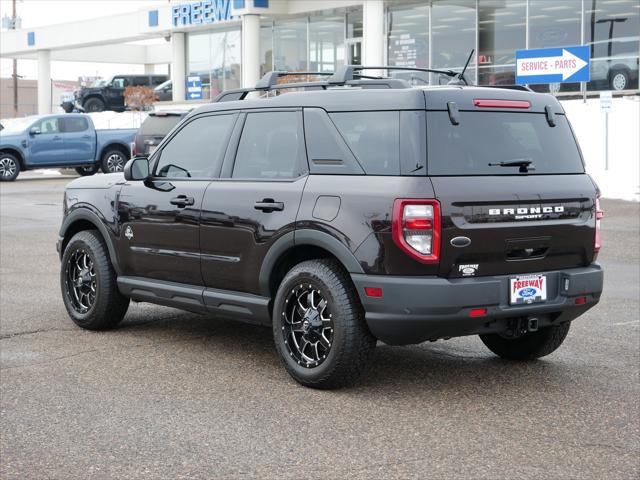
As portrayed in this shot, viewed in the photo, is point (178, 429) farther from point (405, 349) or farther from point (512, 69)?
point (512, 69)

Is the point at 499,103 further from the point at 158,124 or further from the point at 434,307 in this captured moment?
the point at 158,124

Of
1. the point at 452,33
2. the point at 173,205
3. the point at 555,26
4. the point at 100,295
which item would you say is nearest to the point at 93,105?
the point at 452,33

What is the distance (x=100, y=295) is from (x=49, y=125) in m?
22.4

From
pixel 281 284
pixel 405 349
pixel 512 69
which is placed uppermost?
pixel 512 69

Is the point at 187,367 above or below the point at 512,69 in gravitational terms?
below

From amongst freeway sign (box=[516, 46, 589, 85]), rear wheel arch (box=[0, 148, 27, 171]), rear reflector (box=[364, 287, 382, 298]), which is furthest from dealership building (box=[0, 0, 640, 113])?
rear reflector (box=[364, 287, 382, 298])

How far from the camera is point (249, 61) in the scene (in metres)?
40.7

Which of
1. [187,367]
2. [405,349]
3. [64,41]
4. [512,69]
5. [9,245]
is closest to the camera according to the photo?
[187,367]

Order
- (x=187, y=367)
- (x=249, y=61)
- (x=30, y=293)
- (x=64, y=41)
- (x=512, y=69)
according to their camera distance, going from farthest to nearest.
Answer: (x=64, y=41) → (x=249, y=61) → (x=512, y=69) → (x=30, y=293) → (x=187, y=367)

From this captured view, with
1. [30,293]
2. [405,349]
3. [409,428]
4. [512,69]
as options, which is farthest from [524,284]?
[512,69]

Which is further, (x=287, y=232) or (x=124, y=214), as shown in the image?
(x=124, y=214)

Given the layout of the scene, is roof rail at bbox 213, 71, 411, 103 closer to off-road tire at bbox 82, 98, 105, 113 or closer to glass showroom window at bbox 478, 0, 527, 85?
glass showroom window at bbox 478, 0, 527, 85

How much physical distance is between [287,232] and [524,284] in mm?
1477

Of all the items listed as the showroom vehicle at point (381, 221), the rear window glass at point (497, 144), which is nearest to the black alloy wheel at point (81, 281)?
the showroom vehicle at point (381, 221)
